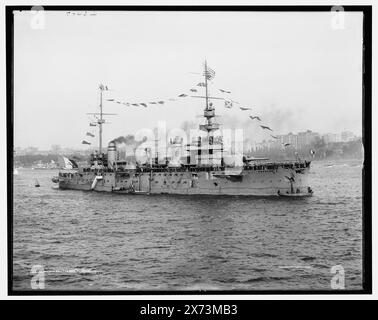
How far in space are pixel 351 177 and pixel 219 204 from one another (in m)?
2.00

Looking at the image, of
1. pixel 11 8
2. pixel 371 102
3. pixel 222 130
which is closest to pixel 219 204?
pixel 222 130

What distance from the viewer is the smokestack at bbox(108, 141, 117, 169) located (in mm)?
4793

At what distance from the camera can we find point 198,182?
21.0ft

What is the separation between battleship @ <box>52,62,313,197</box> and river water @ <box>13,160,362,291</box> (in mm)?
370

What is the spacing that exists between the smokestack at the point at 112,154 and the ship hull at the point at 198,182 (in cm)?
23

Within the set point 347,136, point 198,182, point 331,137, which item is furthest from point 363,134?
point 198,182

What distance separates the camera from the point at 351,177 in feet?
12.9

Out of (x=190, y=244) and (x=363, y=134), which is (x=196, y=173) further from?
(x=363, y=134)

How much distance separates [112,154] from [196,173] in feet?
4.45

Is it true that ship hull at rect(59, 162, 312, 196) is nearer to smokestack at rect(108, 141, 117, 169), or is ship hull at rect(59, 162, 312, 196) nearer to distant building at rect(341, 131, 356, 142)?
smokestack at rect(108, 141, 117, 169)

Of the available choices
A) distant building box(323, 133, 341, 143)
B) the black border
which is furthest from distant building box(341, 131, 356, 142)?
the black border

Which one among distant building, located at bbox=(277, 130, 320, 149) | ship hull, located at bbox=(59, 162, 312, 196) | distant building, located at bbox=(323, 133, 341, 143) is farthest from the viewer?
ship hull, located at bbox=(59, 162, 312, 196)

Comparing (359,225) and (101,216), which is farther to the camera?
(101,216)
